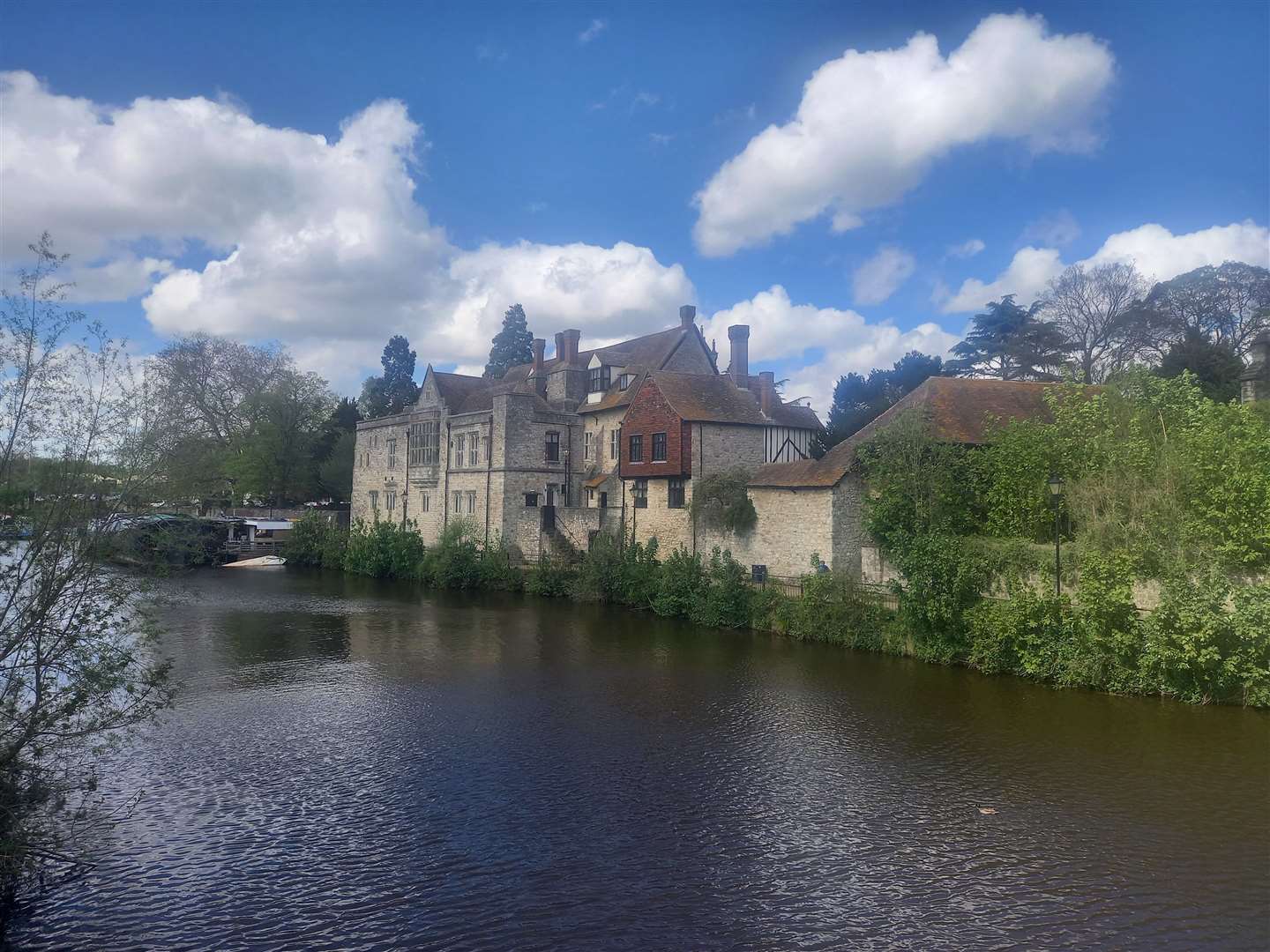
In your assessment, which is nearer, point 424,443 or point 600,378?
point 600,378

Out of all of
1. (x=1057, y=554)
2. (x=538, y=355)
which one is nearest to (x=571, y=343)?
(x=538, y=355)

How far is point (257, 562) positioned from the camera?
153 feet

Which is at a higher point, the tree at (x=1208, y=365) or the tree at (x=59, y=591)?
the tree at (x=1208, y=365)

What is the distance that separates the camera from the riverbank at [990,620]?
51.0 feet

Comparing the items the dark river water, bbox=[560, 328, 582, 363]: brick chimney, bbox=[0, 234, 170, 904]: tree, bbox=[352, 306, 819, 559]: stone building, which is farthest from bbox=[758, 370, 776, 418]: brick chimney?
bbox=[0, 234, 170, 904]: tree

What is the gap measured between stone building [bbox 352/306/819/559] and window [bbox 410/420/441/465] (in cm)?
7

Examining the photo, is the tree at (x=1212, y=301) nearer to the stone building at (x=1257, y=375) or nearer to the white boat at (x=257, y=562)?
the stone building at (x=1257, y=375)

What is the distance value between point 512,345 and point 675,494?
3137 cm

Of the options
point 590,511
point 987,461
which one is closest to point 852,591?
point 987,461

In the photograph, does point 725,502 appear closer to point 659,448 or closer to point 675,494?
point 675,494

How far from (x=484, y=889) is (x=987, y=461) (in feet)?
58.6

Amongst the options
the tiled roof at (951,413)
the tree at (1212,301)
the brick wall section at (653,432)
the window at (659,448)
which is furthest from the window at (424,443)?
the tree at (1212,301)

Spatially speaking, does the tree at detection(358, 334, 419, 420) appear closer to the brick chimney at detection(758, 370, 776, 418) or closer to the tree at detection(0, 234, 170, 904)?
the brick chimney at detection(758, 370, 776, 418)

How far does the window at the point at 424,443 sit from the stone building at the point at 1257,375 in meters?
32.5
